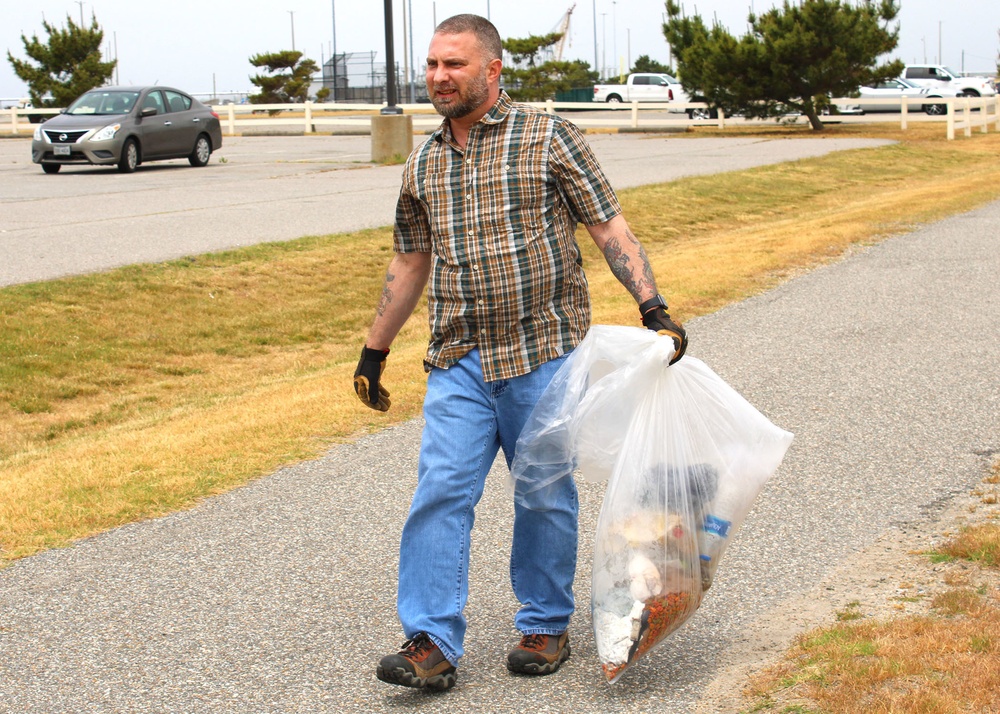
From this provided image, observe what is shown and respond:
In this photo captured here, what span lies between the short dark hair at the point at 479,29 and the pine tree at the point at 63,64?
1607 inches

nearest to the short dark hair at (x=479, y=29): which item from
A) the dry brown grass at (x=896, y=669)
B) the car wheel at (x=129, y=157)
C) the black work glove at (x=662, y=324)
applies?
the black work glove at (x=662, y=324)

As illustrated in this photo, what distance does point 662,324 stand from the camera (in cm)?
344

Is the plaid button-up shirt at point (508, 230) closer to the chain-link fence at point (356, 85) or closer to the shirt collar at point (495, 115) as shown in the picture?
the shirt collar at point (495, 115)

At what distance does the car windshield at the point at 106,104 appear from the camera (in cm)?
2045

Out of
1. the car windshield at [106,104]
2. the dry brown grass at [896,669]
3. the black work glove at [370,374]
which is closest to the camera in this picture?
the dry brown grass at [896,669]

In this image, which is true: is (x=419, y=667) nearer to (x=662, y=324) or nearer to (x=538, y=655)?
(x=538, y=655)

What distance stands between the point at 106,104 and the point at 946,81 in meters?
36.2

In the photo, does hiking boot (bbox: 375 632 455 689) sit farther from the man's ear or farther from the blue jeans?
the man's ear

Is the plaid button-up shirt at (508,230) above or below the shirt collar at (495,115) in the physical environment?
below

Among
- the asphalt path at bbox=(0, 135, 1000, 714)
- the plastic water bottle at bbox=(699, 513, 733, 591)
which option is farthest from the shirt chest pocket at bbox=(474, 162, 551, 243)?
the asphalt path at bbox=(0, 135, 1000, 714)

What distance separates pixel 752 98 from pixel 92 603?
1178 inches

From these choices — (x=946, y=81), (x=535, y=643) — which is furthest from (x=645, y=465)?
(x=946, y=81)

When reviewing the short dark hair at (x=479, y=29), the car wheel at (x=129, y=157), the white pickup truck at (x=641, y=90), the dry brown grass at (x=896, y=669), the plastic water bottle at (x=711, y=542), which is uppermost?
the white pickup truck at (x=641, y=90)

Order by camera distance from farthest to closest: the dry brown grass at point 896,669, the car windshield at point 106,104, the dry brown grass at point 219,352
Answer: the car windshield at point 106,104, the dry brown grass at point 219,352, the dry brown grass at point 896,669
